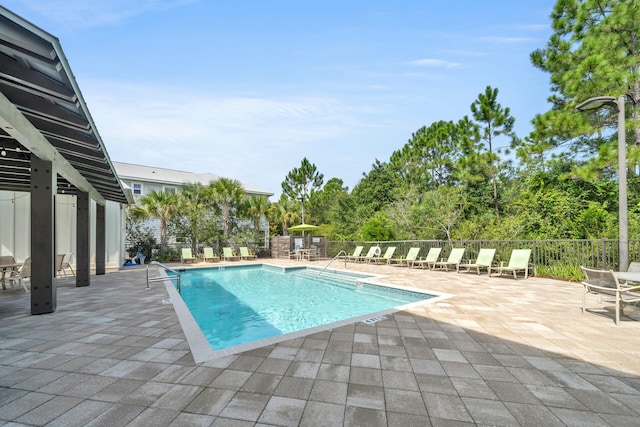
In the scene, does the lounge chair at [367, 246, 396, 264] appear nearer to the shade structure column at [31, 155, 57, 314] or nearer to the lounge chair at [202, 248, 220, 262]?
the lounge chair at [202, 248, 220, 262]

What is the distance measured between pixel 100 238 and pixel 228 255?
734 centimetres

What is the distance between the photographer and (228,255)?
16969 mm

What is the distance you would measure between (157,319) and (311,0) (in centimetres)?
850

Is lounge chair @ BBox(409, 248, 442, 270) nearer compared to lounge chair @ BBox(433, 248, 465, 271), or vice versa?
lounge chair @ BBox(433, 248, 465, 271)

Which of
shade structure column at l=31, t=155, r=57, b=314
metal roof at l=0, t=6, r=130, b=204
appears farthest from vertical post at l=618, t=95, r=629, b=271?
shade structure column at l=31, t=155, r=57, b=314

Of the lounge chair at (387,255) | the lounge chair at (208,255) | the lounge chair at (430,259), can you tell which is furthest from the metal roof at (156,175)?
the lounge chair at (430,259)

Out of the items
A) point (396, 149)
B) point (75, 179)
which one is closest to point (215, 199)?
point (75, 179)

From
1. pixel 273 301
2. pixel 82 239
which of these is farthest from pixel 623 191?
pixel 82 239

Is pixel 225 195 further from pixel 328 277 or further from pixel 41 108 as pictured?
pixel 41 108

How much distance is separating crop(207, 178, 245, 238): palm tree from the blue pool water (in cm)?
715

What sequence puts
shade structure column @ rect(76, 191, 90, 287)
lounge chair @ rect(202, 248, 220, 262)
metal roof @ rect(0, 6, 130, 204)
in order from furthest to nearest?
lounge chair @ rect(202, 248, 220, 262) → shade structure column @ rect(76, 191, 90, 287) → metal roof @ rect(0, 6, 130, 204)

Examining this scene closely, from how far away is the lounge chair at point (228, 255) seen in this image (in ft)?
55.6

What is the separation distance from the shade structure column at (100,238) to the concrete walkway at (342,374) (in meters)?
5.61

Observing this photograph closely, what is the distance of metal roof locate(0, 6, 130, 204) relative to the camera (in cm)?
277
